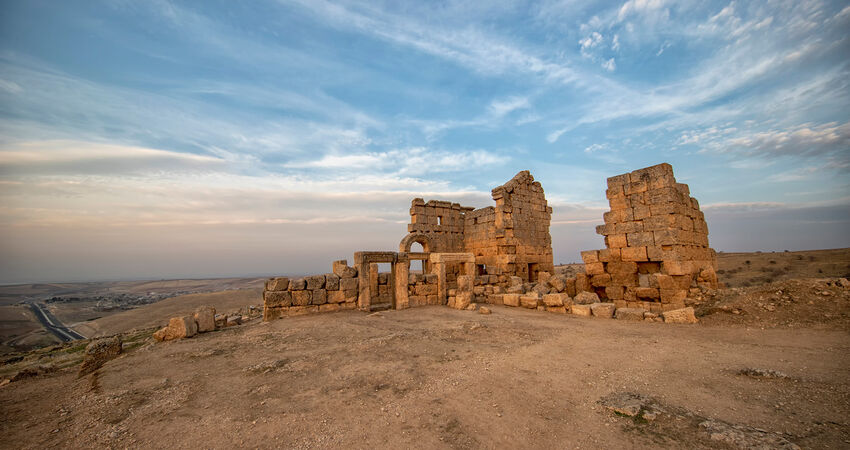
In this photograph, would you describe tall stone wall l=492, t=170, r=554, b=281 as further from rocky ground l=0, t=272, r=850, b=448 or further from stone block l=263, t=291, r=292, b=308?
stone block l=263, t=291, r=292, b=308

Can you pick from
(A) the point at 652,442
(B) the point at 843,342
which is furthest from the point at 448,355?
(B) the point at 843,342

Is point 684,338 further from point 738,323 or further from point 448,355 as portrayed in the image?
point 448,355

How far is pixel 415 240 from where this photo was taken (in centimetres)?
1653

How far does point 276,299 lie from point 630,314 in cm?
923

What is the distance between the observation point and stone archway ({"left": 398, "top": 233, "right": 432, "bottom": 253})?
16.1 meters

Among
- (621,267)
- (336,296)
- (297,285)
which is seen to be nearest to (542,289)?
(621,267)

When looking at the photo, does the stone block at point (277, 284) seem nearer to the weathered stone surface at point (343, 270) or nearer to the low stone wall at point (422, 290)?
the weathered stone surface at point (343, 270)

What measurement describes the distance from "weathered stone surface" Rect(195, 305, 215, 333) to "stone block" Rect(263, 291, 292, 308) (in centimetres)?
131

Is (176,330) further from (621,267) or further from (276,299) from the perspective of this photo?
(621,267)

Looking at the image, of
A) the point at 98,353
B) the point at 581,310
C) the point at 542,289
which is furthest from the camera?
the point at 542,289

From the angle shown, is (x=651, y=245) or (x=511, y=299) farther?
(x=511, y=299)

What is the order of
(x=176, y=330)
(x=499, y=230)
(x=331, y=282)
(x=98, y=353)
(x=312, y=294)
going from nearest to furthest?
(x=98, y=353) < (x=176, y=330) < (x=312, y=294) < (x=331, y=282) < (x=499, y=230)

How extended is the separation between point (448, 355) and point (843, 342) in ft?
19.5

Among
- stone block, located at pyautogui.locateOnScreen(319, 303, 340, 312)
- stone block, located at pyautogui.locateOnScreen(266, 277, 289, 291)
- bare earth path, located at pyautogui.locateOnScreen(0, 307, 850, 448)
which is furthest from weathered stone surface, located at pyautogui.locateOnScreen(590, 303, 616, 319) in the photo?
stone block, located at pyautogui.locateOnScreen(266, 277, 289, 291)
